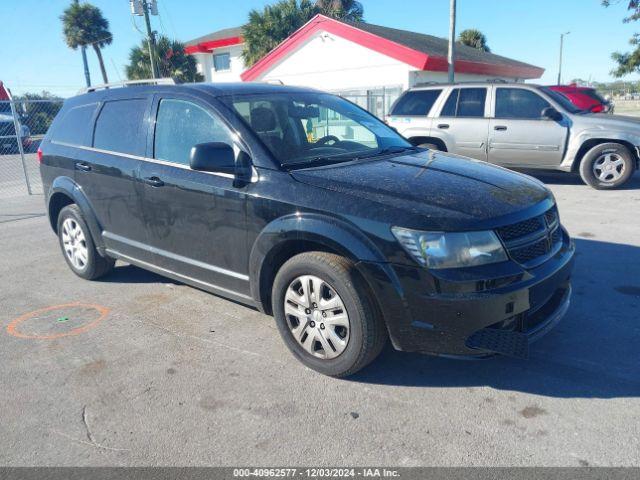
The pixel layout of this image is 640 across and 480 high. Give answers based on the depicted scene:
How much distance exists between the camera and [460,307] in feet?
8.84

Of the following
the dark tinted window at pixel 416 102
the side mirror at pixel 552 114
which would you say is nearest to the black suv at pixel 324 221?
the side mirror at pixel 552 114

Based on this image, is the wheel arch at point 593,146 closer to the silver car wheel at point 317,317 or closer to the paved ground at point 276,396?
the paved ground at point 276,396

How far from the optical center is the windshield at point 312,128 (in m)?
3.61

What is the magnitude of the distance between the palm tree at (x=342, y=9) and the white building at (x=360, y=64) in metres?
8.25

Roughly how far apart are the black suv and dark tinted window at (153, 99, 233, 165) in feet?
0.04

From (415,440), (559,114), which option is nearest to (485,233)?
(415,440)

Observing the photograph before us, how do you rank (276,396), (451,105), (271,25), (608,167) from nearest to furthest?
1. (276,396)
2. (608,167)
3. (451,105)
4. (271,25)

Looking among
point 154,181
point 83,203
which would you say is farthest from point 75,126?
point 154,181

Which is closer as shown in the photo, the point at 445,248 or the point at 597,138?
the point at 445,248

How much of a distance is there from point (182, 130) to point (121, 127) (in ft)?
2.79

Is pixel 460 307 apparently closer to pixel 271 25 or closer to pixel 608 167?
pixel 608 167

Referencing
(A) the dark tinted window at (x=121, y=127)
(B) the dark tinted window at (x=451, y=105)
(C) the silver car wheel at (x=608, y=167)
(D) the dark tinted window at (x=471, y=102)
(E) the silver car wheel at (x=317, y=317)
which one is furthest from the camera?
(B) the dark tinted window at (x=451, y=105)

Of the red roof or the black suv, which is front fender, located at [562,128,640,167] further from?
the red roof

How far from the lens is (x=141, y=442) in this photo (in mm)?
2666
